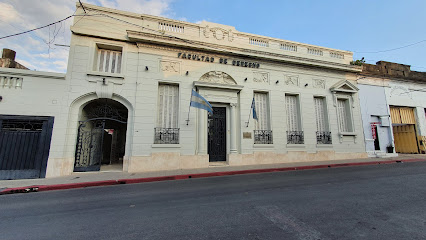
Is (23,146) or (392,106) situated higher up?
(392,106)

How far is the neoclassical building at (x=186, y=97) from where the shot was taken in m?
8.45

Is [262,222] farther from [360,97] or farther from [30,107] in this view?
[360,97]

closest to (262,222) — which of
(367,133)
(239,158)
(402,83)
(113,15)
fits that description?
(239,158)

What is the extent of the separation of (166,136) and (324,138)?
10263 millimetres

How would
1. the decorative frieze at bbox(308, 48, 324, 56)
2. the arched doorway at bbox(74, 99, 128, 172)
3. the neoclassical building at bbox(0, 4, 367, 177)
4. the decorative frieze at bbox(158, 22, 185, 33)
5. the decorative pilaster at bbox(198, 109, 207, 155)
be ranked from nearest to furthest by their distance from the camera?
the neoclassical building at bbox(0, 4, 367, 177), the arched doorway at bbox(74, 99, 128, 172), the decorative pilaster at bbox(198, 109, 207, 155), the decorative frieze at bbox(158, 22, 185, 33), the decorative frieze at bbox(308, 48, 324, 56)

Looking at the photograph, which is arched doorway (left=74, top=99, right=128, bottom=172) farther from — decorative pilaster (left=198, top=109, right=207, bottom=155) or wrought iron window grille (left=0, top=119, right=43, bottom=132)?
decorative pilaster (left=198, top=109, right=207, bottom=155)

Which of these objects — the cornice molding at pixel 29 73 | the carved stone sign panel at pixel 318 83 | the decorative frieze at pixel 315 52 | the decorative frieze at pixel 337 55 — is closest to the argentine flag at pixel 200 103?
the cornice molding at pixel 29 73

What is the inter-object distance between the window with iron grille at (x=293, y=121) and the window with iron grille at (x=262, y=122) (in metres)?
1.48

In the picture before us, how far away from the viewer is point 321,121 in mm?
12047

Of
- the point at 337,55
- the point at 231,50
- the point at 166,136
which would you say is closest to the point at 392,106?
the point at 337,55

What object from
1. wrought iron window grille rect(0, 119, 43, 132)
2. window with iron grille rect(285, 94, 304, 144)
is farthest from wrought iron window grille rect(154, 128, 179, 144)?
window with iron grille rect(285, 94, 304, 144)

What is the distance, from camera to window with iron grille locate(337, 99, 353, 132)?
40.7 ft

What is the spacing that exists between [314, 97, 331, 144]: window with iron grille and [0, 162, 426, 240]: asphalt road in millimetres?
6533

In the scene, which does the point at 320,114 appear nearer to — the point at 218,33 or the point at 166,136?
the point at 218,33
